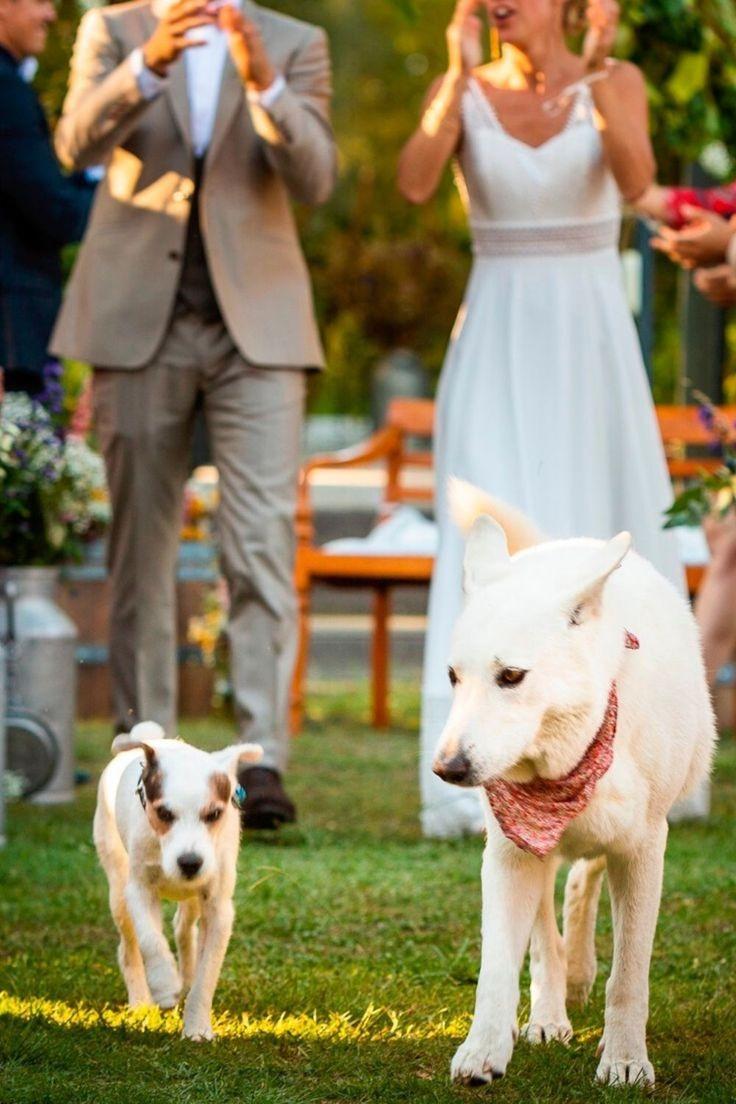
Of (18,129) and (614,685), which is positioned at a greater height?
(18,129)

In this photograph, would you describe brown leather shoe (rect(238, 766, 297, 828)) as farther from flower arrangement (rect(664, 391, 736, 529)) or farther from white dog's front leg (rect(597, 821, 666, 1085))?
white dog's front leg (rect(597, 821, 666, 1085))

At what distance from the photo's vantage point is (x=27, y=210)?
663cm

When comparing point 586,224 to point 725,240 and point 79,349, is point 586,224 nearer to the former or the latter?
point 725,240

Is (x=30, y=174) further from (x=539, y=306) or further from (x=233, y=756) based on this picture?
(x=233, y=756)

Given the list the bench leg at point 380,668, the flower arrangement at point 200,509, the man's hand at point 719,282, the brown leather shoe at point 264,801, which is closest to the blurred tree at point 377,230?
the flower arrangement at point 200,509

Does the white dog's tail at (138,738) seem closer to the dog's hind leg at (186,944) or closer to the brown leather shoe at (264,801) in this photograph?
the dog's hind leg at (186,944)

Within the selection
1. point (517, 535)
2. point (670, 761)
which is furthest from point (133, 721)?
point (670, 761)

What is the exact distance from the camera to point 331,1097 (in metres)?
3.41

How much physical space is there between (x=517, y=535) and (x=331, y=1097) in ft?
3.73

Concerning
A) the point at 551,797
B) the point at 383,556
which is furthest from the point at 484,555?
the point at 383,556

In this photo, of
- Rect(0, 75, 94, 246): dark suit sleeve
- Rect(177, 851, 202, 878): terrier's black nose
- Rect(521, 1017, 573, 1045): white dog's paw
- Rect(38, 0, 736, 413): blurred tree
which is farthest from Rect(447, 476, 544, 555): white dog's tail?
Rect(38, 0, 736, 413): blurred tree

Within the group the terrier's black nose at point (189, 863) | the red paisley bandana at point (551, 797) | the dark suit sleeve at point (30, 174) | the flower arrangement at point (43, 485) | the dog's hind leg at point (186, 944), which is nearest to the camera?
the red paisley bandana at point (551, 797)

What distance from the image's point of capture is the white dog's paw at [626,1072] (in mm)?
3422

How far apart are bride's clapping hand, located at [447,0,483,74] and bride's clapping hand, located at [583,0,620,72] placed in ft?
1.22
